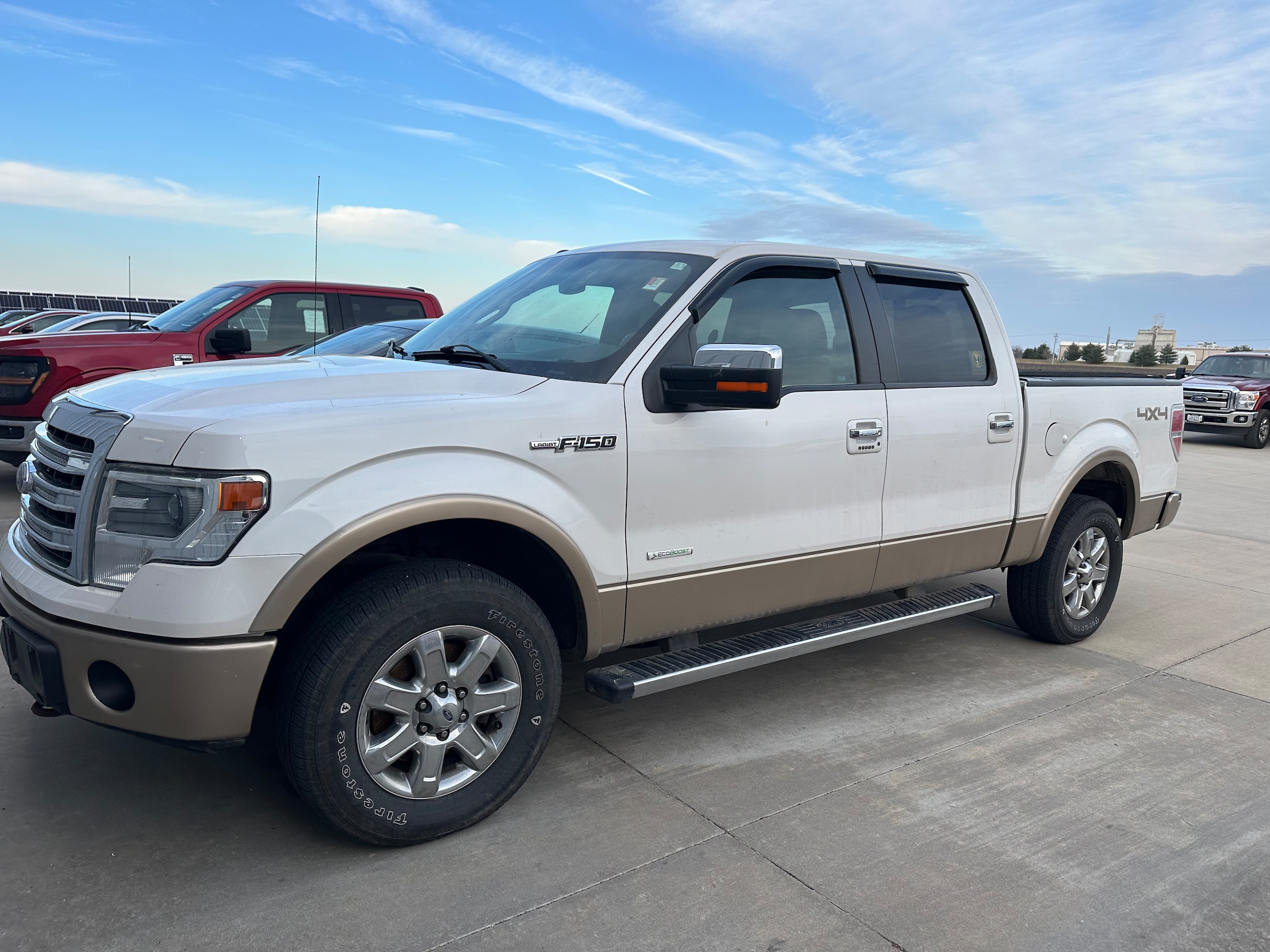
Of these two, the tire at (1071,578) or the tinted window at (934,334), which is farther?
the tire at (1071,578)

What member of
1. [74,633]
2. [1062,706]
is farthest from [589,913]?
[1062,706]

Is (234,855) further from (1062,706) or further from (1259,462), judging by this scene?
(1259,462)

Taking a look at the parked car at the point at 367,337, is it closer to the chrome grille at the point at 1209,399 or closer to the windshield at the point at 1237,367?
the chrome grille at the point at 1209,399

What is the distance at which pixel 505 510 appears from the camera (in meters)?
3.05

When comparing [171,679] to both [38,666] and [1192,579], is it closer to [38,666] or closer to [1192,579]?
[38,666]

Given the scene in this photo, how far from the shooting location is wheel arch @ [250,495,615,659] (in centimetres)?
273

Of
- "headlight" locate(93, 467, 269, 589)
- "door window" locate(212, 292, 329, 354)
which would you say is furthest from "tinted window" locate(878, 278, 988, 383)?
"door window" locate(212, 292, 329, 354)

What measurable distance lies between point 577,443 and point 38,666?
1.67 m

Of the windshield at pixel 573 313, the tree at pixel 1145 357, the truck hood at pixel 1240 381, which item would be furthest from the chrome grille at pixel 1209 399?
the tree at pixel 1145 357

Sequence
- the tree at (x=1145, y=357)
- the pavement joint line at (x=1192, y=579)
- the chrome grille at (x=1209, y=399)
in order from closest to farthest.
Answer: the pavement joint line at (x=1192, y=579), the chrome grille at (x=1209, y=399), the tree at (x=1145, y=357)

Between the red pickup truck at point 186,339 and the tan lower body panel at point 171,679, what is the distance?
15.8 feet

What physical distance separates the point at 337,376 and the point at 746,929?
206 cm

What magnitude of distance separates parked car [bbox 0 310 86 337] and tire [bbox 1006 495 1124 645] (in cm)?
1840

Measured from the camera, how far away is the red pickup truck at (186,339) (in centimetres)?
816
